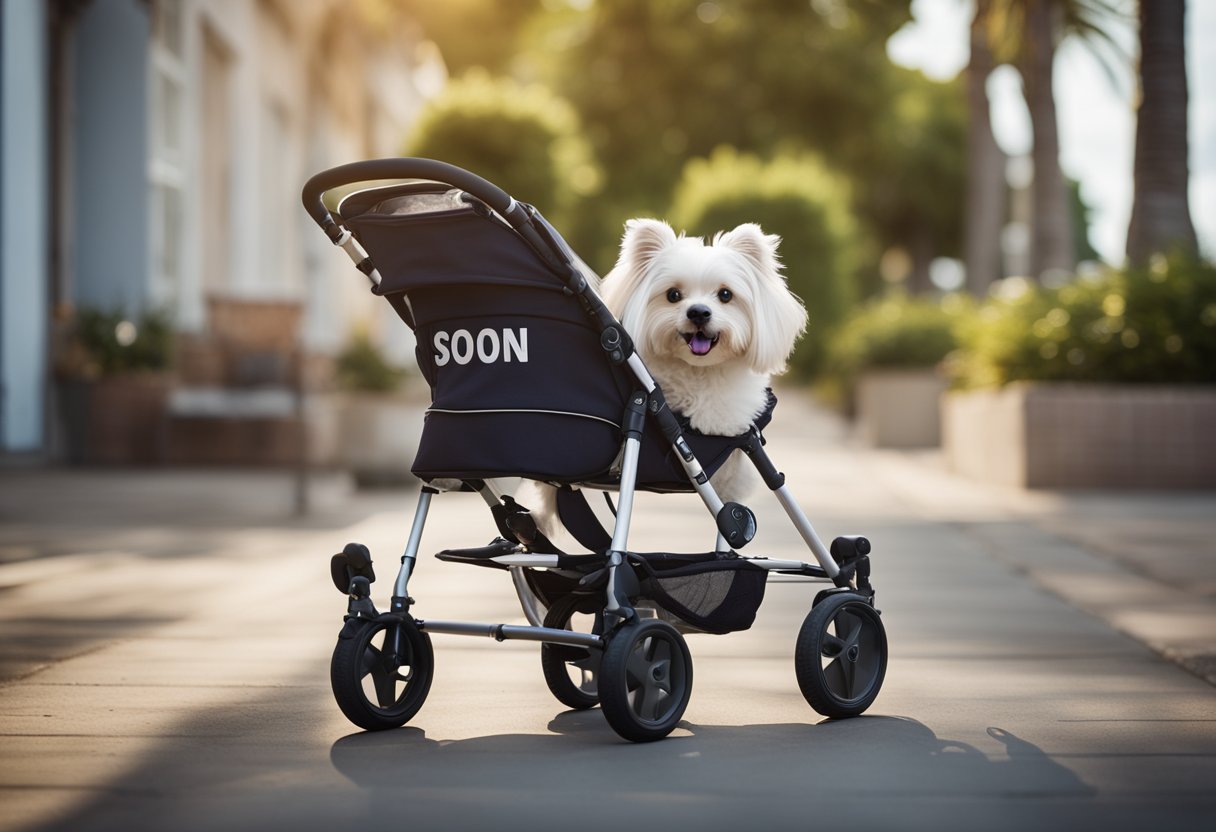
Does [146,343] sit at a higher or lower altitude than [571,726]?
higher

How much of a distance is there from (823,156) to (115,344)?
1358 inches

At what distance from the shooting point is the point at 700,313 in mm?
4176

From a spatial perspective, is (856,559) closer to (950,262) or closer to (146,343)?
(146,343)

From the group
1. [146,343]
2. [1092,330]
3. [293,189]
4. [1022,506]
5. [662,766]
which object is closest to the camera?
[662,766]

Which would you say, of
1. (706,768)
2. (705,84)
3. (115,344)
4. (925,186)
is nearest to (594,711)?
(706,768)

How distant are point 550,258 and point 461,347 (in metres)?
0.32

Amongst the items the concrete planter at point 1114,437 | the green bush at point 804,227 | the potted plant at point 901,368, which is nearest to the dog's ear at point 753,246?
the concrete planter at point 1114,437

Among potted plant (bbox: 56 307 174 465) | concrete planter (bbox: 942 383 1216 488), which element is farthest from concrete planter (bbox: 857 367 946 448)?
potted plant (bbox: 56 307 174 465)

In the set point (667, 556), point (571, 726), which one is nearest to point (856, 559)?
point (667, 556)

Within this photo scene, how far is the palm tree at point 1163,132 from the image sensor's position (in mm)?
14375

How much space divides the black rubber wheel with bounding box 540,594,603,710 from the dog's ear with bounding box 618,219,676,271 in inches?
35.4

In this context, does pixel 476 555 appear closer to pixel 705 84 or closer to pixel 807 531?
pixel 807 531

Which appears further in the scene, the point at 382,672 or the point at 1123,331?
the point at 1123,331

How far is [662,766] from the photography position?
3793 mm
